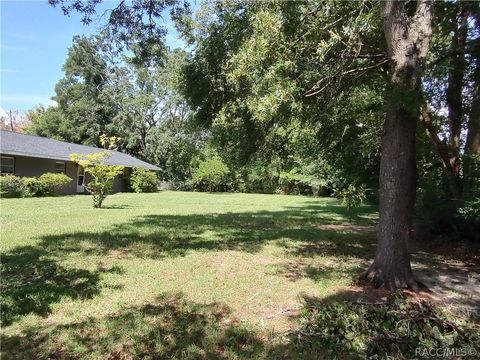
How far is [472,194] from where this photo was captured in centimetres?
781

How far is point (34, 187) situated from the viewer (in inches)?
799

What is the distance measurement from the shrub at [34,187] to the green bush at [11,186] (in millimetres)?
207

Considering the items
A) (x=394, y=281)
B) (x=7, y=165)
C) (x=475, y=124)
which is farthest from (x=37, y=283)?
(x=7, y=165)

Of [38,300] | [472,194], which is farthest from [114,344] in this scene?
[472,194]

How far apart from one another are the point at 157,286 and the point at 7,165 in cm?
1897

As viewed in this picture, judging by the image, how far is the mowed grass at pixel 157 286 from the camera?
382 centimetres

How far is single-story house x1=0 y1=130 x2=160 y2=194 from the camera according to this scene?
2031 centimetres

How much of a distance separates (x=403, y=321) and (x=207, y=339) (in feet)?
6.90

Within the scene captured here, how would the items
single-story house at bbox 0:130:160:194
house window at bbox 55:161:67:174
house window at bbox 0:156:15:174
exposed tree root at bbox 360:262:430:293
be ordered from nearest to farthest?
exposed tree root at bbox 360:262:430:293, house window at bbox 0:156:15:174, single-story house at bbox 0:130:160:194, house window at bbox 55:161:67:174

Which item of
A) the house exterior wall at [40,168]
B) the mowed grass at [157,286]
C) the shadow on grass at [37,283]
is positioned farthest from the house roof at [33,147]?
the shadow on grass at [37,283]

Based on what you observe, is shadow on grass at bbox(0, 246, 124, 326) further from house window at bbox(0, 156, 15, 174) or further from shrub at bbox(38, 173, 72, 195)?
house window at bbox(0, 156, 15, 174)

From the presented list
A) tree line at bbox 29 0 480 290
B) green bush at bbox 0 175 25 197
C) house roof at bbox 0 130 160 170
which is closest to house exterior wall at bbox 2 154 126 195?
house roof at bbox 0 130 160 170

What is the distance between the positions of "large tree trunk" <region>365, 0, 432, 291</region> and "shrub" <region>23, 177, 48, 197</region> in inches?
758

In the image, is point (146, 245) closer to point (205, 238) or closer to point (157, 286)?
point (205, 238)
